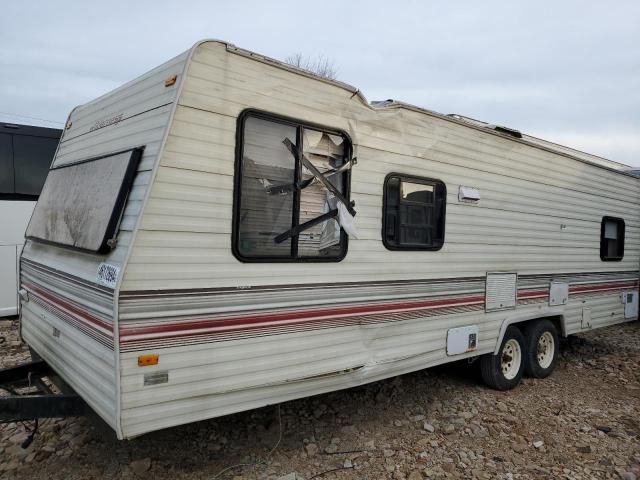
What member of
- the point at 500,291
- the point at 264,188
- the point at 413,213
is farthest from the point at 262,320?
the point at 500,291

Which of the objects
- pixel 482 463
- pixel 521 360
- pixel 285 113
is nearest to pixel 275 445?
pixel 482 463

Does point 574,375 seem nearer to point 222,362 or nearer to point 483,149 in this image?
point 483,149

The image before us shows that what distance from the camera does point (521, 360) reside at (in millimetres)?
5836

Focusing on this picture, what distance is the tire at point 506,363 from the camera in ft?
18.1

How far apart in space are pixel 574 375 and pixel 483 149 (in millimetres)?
3424

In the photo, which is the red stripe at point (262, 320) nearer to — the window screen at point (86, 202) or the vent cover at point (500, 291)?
the window screen at point (86, 202)

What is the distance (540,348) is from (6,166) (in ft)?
26.9

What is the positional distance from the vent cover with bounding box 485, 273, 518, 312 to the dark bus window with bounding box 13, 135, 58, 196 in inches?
276

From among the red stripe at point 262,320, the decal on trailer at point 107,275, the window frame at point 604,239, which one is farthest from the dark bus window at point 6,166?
the window frame at point 604,239

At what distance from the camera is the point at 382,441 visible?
171 inches

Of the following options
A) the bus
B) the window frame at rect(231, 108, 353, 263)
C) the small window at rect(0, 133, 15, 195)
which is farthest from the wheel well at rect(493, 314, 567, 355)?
the small window at rect(0, 133, 15, 195)

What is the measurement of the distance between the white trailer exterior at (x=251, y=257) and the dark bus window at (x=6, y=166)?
4.07 metres

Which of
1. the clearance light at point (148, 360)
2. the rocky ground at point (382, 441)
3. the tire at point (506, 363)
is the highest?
the clearance light at point (148, 360)

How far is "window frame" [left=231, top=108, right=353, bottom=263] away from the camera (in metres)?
3.27
